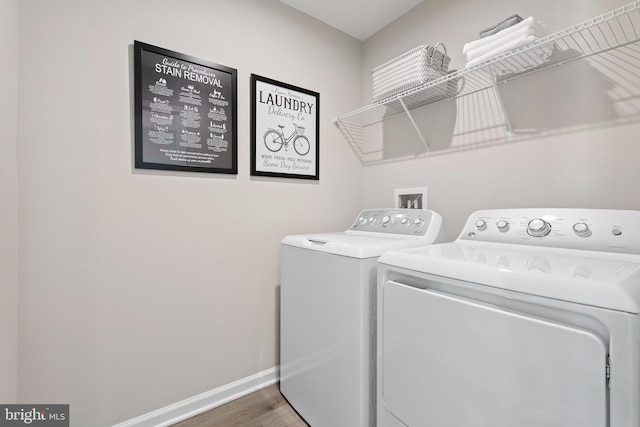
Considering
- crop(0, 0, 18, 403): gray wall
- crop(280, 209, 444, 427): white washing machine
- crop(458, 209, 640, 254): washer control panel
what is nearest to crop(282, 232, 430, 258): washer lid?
crop(280, 209, 444, 427): white washing machine

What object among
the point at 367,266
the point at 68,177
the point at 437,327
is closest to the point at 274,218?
the point at 367,266

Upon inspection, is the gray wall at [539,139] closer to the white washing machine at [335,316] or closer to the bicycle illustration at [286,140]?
the white washing machine at [335,316]

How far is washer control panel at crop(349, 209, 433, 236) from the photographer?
1.50m

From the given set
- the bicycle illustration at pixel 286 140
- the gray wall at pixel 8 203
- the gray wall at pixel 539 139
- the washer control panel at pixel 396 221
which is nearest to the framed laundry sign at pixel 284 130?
the bicycle illustration at pixel 286 140

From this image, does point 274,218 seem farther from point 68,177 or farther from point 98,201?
point 68,177

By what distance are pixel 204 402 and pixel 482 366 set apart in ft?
4.70

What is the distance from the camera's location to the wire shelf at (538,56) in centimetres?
112

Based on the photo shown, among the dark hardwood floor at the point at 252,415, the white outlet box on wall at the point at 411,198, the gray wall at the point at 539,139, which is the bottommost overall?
the dark hardwood floor at the point at 252,415

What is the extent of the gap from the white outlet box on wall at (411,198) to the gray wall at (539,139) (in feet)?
0.13

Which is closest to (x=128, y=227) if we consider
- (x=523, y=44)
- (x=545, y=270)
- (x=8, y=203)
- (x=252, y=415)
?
(x=8, y=203)

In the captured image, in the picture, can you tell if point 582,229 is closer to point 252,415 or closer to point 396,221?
point 396,221

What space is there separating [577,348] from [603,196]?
2.90 ft

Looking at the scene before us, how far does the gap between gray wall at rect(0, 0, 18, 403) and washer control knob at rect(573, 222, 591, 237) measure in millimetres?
1979

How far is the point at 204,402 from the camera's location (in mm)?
1568
